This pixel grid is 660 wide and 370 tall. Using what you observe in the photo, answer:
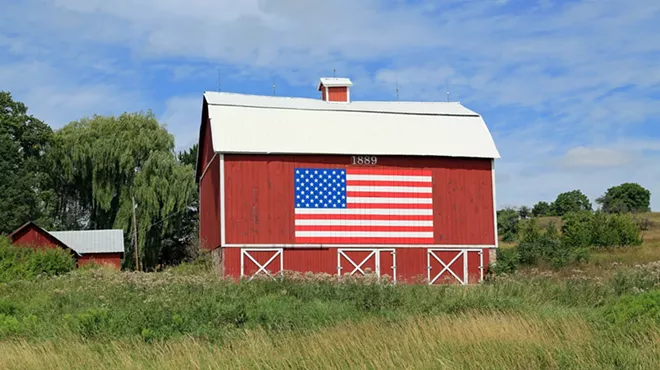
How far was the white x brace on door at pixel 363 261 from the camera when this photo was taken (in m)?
28.3

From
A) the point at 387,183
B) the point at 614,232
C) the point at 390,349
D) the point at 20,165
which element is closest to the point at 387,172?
the point at 387,183

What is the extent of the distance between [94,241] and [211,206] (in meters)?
12.0

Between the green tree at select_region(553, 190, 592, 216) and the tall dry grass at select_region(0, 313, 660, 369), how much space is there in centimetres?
8699

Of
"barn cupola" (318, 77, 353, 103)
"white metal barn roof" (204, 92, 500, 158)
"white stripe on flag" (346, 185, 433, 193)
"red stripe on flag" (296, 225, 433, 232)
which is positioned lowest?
"red stripe on flag" (296, 225, 433, 232)

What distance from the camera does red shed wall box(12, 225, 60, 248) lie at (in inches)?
1393

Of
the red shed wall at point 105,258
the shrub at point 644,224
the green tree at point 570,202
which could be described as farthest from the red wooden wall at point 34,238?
the green tree at point 570,202

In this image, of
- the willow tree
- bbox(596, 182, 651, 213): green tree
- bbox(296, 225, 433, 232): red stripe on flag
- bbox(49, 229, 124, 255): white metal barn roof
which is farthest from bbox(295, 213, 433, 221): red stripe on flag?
bbox(596, 182, 651, 213): green tree

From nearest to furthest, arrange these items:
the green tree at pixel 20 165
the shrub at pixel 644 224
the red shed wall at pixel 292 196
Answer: the red shed wall at pixel 292 196 → the green tree at pixel 20 165 → the shrub at pixel 644 224

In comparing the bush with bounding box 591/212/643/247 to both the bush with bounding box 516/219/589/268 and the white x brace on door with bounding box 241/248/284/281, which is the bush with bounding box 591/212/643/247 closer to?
the bush with bounding box 516/219/589/268

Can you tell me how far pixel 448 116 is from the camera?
31891mm

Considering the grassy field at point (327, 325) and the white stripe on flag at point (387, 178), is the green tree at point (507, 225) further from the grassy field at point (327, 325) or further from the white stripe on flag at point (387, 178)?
the grassy field at point (327, 325)

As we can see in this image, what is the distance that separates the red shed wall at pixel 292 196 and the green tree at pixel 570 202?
6960 cm

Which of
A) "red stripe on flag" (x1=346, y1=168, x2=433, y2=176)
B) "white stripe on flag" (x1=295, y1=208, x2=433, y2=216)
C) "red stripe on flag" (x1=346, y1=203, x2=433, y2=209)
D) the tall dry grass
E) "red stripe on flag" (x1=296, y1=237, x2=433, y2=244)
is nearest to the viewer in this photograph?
the tall dry grass

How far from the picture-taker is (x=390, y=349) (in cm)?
1163
